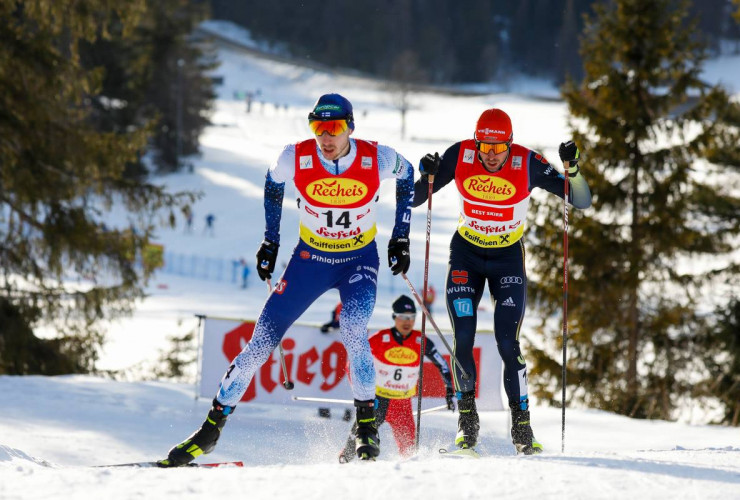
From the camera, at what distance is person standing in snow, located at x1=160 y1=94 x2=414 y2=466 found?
533cm

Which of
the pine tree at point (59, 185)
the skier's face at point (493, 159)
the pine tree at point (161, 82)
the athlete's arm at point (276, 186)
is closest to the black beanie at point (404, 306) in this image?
the skier's face at point (493, 159)

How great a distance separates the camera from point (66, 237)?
13.0m

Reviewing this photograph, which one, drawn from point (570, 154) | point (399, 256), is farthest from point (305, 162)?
point (570, 154)

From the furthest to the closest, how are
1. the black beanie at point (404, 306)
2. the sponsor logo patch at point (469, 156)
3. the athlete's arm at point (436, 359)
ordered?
the black beanie at point (404, 306) → the athlete's arm at point (436, 359) → the sponsor logo patch at point (469, 156)

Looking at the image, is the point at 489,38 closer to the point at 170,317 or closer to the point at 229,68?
A: the point at 229,68

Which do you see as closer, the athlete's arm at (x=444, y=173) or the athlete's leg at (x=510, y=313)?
the athlete's leg at (x=510, y=313)

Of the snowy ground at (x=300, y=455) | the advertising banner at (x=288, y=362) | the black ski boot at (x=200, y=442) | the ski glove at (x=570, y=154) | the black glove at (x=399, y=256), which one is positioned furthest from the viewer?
the advertising banner at (x=288, y=362)

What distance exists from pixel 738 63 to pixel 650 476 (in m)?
84.9

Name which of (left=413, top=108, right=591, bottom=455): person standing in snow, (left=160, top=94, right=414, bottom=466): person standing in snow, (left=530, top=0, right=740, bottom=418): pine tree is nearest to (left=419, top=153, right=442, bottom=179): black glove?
(left=413, top=108, right=591, bottom=455): person standing in snow

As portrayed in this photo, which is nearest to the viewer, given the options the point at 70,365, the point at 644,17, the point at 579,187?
the point at 579,187

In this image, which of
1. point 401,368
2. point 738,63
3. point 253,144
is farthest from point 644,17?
point 738,63

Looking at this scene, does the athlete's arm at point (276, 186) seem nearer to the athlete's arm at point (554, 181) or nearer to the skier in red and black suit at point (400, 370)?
the athlete's arm at point (554, 181)

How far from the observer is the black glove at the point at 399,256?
5477 mm

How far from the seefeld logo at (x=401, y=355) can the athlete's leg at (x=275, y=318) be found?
2985mm
